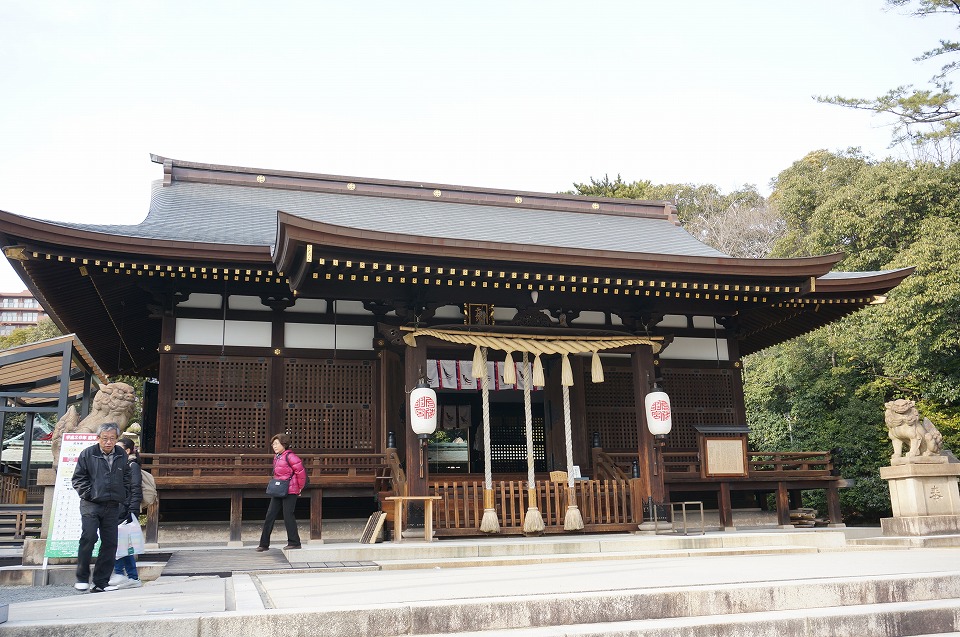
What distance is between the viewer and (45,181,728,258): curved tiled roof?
12.7 m

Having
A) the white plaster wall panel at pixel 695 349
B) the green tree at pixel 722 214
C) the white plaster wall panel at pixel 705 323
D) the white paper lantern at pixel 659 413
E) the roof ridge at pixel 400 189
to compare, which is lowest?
the white paper lantern at pixel 659 413

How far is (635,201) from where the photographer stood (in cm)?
1747

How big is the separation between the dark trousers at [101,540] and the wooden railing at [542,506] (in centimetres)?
437

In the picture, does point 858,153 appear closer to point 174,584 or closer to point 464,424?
point 464,424

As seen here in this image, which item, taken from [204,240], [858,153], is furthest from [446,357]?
[858,153]

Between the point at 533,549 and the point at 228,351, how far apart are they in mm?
5192

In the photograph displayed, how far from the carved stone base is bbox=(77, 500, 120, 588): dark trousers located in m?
10.4

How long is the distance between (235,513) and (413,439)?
2.58 m

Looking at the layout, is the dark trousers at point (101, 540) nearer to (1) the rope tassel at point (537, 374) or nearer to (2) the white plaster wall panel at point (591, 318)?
(1) the rope tassel at point (537, 374)

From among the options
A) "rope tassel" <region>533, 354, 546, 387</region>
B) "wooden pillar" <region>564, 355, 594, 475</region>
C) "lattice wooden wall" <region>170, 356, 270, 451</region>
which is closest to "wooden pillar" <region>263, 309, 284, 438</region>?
"lattice wooden wall" <region>170, 356, 270, 451</region>

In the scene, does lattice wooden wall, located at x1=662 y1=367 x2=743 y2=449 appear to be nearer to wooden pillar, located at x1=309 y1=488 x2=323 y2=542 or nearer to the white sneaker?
wooden pillar, located at x1=309 y1=488 x2=323 y2=542

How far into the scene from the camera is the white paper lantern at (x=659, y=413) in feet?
35.8

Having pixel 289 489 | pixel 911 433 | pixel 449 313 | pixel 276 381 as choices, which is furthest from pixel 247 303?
pixel 911 433

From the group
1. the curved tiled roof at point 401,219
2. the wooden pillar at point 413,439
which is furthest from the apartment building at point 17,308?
the wooden pillar at point 413,439
